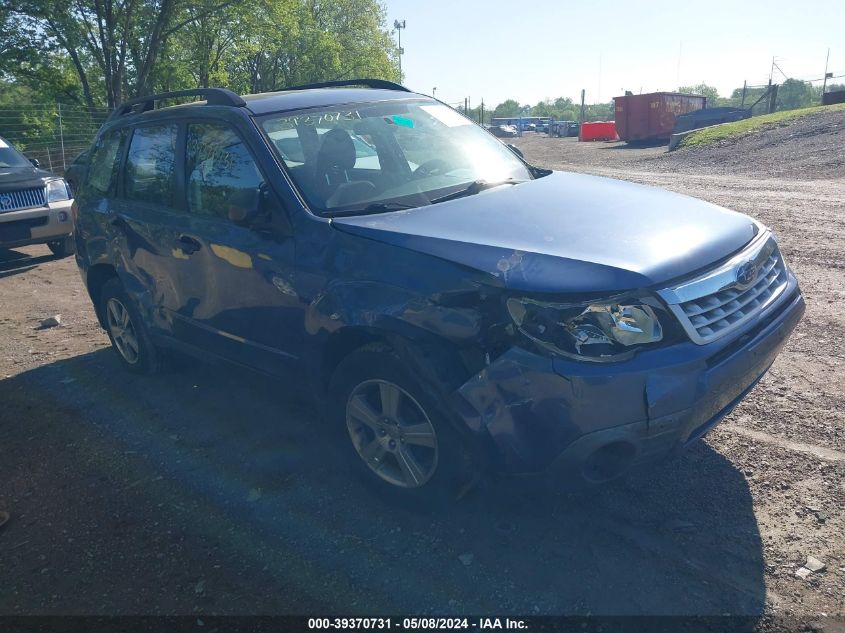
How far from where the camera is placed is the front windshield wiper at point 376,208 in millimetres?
3586

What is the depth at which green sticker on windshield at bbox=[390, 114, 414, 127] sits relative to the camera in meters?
4.46

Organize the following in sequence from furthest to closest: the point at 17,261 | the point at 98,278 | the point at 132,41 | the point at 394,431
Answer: the point at 132,41 < the point at 17,261 < the point at 98,278 < the point at 394,431

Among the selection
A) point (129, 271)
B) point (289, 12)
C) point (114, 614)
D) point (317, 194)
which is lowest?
point (114, 614)

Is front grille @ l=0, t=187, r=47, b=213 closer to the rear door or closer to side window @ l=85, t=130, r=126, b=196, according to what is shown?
side window @ l=85, t=130, r=126, b=196

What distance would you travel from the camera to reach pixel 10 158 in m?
10.7

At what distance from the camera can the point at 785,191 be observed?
1296cm

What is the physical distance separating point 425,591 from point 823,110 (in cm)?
2892

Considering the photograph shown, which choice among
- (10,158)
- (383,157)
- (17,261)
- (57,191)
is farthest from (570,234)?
(10,158)

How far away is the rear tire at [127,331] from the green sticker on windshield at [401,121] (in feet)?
7.46

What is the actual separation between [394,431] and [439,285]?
767 mm

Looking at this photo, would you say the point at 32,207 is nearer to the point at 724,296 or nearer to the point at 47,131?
the point at 724,296

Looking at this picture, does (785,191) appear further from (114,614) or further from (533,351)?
(114,614)

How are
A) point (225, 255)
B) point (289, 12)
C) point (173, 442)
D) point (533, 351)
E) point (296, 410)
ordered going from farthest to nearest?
1. point (289, 12)
2. point (296, 410)
3. point (173, 442)
4. point (225, 255)
5. point (533, 351)

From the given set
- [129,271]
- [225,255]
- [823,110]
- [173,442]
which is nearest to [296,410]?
[173,442]
